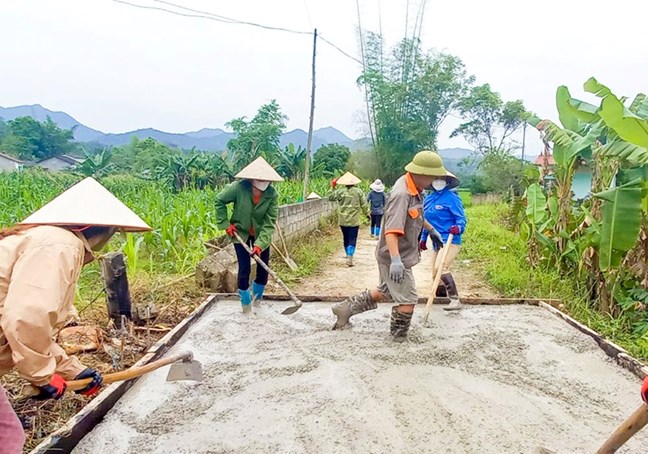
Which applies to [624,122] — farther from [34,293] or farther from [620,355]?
[34,293]

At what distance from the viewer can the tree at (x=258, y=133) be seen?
22.3 meters

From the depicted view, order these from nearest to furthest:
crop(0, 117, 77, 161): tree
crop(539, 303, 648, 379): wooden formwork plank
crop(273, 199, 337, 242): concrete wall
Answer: crop(539, 303, 648, 379): wooden formwork plank
crop(273, 199, 337, 242): concrete wall
crop(0, 117, 77, 161): tree

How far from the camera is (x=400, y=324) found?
3775 mm

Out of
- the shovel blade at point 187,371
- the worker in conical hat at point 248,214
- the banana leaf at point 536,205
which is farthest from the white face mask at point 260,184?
the banana leaf at point 536,205

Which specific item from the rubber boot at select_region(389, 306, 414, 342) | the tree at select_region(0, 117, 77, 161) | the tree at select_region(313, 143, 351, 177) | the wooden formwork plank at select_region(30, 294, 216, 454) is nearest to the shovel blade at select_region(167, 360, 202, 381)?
the wooden formwork plank at select_region(30, 294, 216, 454)

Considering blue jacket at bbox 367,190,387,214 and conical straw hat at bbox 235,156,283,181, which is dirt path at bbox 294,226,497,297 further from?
conical straw hat at bbox 235,156,283,181

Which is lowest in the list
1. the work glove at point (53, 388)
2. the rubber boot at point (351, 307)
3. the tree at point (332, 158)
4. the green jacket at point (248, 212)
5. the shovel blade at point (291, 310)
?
the shovel blade at point (291, 310)

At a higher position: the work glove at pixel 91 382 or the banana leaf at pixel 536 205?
the banana leaf at pixel 536 205

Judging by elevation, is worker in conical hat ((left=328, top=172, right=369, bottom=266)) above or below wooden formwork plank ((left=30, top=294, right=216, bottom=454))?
above

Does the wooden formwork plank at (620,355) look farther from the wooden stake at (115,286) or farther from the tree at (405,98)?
the tree at (405,98)

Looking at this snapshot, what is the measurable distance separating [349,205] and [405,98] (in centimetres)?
Result: 1585

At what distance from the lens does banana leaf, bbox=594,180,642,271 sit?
410 cm

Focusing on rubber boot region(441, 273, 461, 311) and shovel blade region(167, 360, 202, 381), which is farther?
rubber boot region(441, 273, 461, 311)

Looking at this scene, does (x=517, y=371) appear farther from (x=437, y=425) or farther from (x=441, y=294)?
(x=441, y=294)
